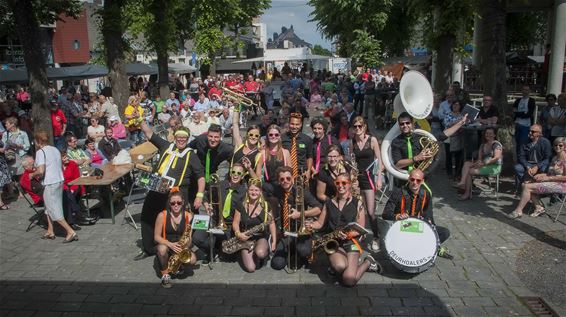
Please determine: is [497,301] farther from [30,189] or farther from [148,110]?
[148,110]

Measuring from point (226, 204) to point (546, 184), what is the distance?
16.1 feet

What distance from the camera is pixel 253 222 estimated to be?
583 centimetres

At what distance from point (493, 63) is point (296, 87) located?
484 inches

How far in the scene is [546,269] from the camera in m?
5.77

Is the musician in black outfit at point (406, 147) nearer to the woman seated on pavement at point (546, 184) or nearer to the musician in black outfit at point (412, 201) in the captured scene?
the musician in black outfit at point (412, 201)

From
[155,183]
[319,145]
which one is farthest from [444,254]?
[155,183]

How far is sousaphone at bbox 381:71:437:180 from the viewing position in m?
6.41

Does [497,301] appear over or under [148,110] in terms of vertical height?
under

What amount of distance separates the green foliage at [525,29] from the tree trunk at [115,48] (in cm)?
2792

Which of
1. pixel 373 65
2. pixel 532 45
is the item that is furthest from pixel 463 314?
pixel 532 45

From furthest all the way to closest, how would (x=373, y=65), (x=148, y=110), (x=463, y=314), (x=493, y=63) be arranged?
(x=373, y=65) → (x=148, y=110) → (x=493, y=63) → (x=463, y=314)

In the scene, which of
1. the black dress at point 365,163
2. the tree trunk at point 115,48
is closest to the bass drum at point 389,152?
the black dress at point 365,163

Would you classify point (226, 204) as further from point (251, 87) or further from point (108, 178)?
point (251, 87)

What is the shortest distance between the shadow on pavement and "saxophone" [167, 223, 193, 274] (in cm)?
21
